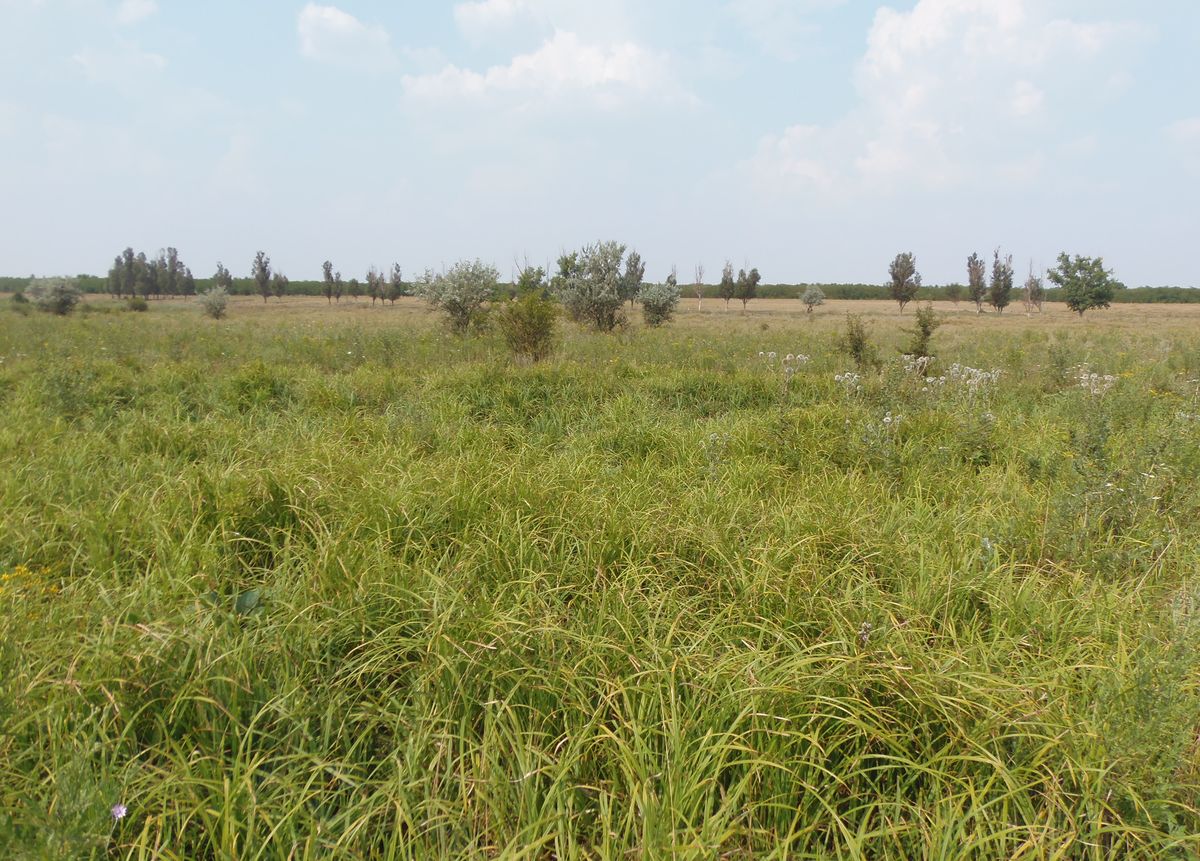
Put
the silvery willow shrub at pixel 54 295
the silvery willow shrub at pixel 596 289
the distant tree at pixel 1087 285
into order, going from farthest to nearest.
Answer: the distant tree at pixel 1087 285 → the silvery willow shrub at pixel 54 295 → the silvery willow shrub at pixel 596 289

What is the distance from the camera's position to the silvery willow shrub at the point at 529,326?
10445 millimetres

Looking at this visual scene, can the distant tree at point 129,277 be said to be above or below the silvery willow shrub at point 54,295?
above

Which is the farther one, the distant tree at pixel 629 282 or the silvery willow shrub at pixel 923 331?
the distant tree at pixel 629 282

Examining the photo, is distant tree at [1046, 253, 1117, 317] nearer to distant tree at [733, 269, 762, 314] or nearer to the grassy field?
distant tree at [733, 269, 762, 314]

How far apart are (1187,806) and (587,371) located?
24.0ft

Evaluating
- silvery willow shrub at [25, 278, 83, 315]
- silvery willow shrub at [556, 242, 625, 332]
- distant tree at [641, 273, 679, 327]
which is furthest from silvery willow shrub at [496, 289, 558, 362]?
silvery willow shrub at [25, 278, 83, 315]

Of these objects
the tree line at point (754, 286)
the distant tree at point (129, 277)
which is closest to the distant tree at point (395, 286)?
the tree line at point (754, 286)

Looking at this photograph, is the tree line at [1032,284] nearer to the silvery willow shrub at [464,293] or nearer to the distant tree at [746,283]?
the distant tree at [746,283]

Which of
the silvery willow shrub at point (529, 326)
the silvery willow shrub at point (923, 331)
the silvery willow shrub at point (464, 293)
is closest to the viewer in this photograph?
the silvery willow shrub at point (923, 331)

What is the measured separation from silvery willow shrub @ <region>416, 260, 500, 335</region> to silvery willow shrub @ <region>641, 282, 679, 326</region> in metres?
9.56

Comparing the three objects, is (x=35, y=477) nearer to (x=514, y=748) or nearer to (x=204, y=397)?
(x=204, y=397)

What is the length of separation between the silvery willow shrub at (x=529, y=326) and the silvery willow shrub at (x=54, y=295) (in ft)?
98.3

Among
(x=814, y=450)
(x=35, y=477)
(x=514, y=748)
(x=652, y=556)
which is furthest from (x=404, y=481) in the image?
(x=814, y=450)

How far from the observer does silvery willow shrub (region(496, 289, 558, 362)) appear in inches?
411
